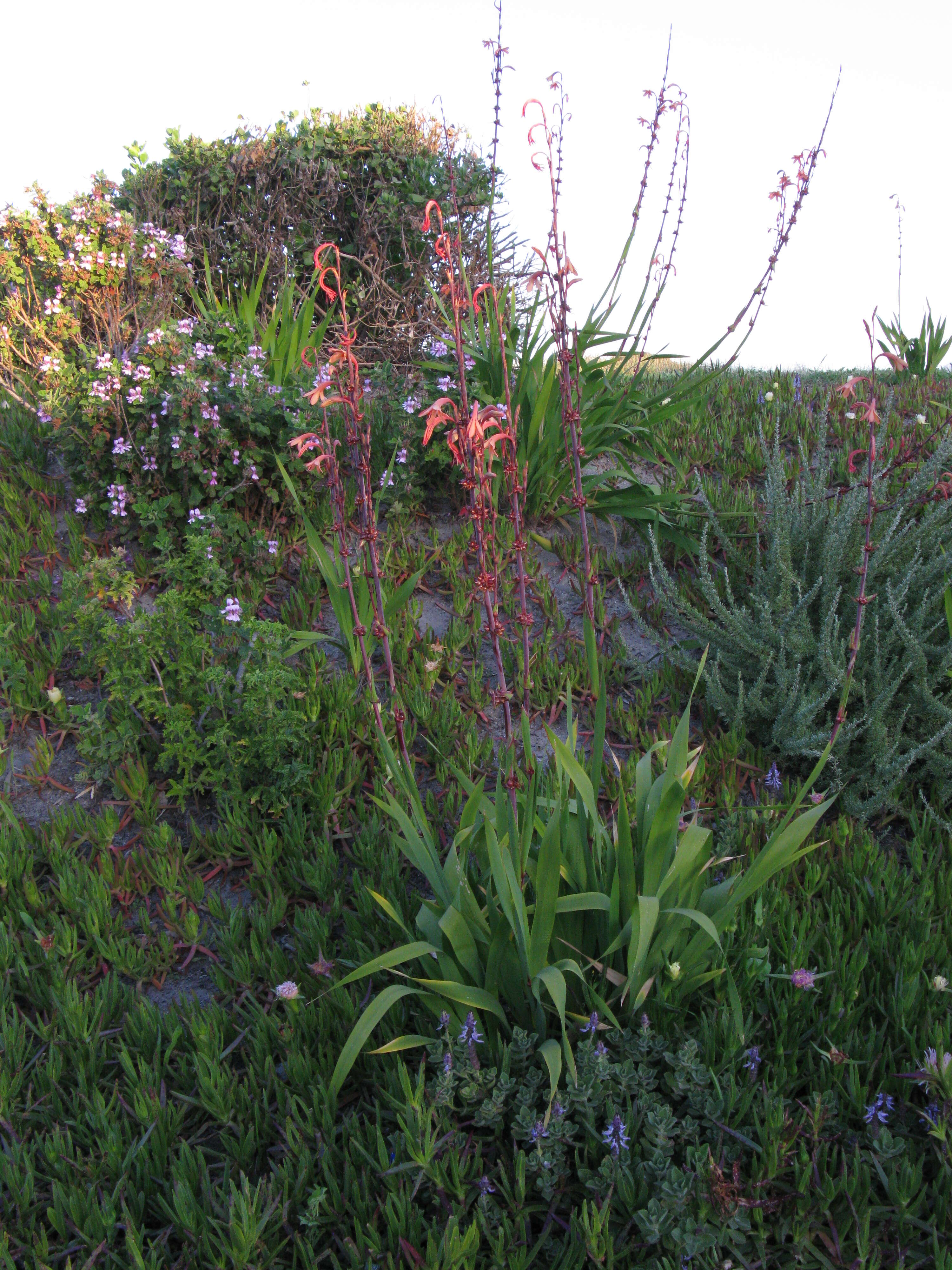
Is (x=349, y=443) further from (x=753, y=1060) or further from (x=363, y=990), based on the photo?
(x=753, y=1060)

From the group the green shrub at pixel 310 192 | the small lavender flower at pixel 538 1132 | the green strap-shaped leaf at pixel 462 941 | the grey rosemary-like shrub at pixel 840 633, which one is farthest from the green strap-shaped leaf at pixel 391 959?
the green shrub at pixel 310 192

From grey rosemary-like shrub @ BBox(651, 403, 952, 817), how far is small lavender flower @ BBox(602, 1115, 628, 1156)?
166 centimetres

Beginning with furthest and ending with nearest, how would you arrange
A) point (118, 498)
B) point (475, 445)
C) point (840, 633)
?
point (118, 498) < point (840, 633) < point (475, 445)

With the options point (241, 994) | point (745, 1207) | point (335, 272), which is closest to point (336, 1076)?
point (241, 994)

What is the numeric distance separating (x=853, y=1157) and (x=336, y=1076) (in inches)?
44.3

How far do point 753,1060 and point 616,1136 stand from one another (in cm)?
39

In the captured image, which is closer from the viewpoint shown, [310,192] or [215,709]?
[215,709]

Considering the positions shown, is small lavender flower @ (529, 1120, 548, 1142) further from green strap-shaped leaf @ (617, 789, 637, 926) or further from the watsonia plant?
the watsonia plant

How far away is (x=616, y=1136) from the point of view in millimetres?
1824

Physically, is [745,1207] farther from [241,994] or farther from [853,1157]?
[241,994]

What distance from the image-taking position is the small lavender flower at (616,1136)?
1.78 meters

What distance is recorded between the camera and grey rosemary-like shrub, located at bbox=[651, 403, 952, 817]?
324 cm

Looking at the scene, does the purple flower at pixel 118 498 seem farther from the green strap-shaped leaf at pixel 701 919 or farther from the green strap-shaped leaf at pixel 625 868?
the green strap-shaped leaf at pixel 701 919

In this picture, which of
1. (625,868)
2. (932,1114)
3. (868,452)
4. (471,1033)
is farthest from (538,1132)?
(868,452)
